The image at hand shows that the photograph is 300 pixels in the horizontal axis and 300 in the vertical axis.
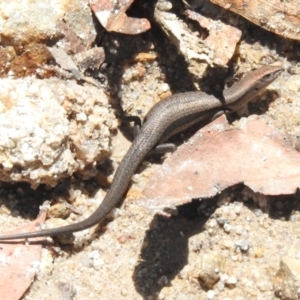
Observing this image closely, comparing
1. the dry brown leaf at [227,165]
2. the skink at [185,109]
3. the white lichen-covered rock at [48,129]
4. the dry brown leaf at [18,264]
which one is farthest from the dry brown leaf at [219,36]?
the dry brown leaf at [18,264]

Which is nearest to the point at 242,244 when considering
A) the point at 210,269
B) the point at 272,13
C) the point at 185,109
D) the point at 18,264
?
the point at 210,269

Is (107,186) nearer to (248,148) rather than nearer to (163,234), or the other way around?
(163,234)

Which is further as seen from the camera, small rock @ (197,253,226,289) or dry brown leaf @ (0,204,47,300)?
small rock @ (197,253,226,289)

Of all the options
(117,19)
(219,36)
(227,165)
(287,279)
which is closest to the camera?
(287,279)

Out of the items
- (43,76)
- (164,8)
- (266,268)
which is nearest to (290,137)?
(266,268)

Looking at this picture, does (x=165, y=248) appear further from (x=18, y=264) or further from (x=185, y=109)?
(x=185, y=109)

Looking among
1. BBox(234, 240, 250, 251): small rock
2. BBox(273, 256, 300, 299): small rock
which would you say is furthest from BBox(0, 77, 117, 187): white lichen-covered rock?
BBox(273, 256, 300, 299): small rock

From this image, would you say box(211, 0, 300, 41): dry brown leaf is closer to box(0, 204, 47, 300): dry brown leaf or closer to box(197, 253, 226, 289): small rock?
box(197, 253, 226, 289): small rock
